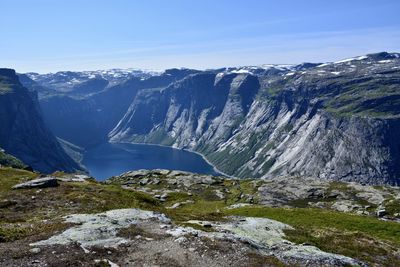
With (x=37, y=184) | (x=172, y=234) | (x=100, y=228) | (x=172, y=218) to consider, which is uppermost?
(x=100, y=228)

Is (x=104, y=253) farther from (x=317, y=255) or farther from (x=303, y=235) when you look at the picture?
(x=303, y=235)

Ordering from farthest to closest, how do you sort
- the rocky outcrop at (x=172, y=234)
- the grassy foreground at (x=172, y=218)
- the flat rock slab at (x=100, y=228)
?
the grassy foreground at (x=172, y=218), the rocky outcrop at (x=172, y=234), the flat rock slab at (x=100, y=228)

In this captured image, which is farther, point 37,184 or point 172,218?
point 37,184

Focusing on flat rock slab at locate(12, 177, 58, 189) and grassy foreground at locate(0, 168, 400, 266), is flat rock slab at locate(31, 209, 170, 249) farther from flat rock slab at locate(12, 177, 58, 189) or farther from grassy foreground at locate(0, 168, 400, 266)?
flat rock slab at locate(12, 177, 58, 189)

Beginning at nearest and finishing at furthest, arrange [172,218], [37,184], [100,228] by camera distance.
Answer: [100,228] → [172,218] → [37,184]

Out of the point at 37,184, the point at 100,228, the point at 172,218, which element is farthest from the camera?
the point at 37,184

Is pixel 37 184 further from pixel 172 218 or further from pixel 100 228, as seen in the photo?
pixel 100 228

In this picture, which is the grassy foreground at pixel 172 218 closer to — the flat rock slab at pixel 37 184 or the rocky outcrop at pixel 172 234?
the flat rock slab at pixel 37 184

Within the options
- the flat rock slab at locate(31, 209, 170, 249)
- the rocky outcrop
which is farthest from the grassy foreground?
the rocky outcrop

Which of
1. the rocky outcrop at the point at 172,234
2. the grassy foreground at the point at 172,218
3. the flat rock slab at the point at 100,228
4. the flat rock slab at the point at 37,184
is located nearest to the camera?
the flat rock slab at the point at 100,228

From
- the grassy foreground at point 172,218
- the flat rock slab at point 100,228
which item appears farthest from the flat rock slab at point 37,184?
the flat rock slab at point 100,228

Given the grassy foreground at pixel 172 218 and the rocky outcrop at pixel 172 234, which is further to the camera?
the grassy foreground at pixel 172 218

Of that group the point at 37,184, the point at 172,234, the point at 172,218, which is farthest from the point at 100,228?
the point at 37,184
